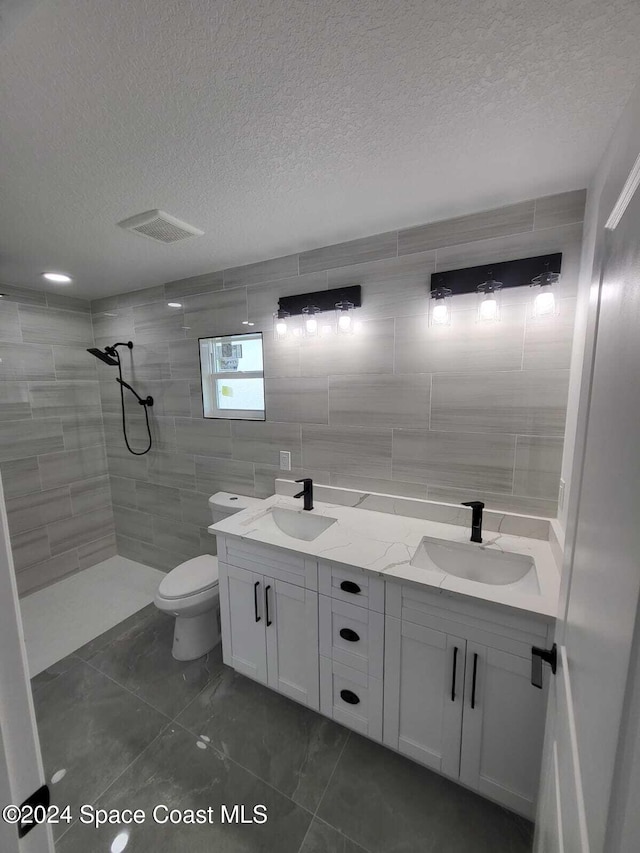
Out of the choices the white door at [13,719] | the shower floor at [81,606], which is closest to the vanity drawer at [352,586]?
the white door at [13,719]

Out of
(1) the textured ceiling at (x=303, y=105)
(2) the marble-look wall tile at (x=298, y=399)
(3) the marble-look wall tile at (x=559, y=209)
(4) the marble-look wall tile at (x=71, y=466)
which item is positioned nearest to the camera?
(1) the textured ceiling at (x=303, y=105)

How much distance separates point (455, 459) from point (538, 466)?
354 millimetres

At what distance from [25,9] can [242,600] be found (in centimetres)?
198

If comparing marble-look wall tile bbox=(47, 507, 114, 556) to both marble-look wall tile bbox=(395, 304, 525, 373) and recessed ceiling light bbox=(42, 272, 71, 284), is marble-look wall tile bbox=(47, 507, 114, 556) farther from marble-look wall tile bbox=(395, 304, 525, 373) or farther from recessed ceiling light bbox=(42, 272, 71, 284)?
marble-look wall tile bbox=(395, 304, 525, 373)

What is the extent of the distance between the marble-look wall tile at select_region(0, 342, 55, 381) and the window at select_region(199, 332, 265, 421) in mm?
1347

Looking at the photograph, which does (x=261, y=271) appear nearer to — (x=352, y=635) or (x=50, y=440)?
(x=352, y=635)

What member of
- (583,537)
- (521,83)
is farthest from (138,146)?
(583,537)

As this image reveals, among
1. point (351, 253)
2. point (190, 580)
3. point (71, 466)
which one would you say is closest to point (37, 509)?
point (71, 466)

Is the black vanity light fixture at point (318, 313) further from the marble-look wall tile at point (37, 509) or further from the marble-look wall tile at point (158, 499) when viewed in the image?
the marble-look wall tile at point (37, 509)

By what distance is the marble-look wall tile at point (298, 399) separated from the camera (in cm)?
200

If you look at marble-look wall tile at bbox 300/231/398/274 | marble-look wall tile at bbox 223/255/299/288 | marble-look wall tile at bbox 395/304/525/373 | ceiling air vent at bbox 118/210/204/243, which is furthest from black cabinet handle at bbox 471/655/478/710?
ceiling air vent at bbox 118/210/204/243

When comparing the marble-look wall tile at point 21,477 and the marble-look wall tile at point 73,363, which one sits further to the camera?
the marble-look wall tile at point 73,363

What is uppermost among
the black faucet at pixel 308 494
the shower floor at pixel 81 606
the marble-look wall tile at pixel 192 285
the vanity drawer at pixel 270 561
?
the marble-look wall tile at pixel 192 285

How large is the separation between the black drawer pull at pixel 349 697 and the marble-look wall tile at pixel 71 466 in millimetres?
2716
